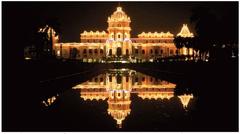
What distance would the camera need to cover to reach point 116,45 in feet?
484

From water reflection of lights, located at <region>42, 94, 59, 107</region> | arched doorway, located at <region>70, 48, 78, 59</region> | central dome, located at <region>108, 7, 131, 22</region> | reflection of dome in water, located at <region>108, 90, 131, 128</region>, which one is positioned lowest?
reflection of dome in water, located at <region>108, 90, 131, 128</region>

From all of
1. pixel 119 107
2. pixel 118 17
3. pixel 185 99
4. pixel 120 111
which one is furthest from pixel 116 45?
pixel 120 111

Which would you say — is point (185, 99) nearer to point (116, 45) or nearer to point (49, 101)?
point (49, 101)

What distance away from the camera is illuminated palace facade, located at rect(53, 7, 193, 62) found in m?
148

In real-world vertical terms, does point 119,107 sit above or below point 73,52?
below

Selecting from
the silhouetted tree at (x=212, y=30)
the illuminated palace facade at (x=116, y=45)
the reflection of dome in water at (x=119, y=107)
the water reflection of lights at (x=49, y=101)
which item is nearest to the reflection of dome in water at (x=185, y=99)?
the reflection of dome in water at (x=119, y=107)

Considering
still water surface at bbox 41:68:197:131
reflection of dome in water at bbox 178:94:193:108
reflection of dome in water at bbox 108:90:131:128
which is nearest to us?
still water surface at bbox 41:68:197:131

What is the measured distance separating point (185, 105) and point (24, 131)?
5990mm

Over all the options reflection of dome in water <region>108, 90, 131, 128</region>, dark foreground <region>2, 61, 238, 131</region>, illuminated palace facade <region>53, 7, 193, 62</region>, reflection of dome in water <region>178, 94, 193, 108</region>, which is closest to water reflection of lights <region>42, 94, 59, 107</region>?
dark foreground <region>2, 61, 238, 131</region>

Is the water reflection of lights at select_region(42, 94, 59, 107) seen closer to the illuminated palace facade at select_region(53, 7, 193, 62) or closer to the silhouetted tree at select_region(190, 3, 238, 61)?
the silhouetted tree at select_region(190, 3, 238, 61)

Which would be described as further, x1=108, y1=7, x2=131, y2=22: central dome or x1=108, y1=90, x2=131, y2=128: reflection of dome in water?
x1=108, y1=7, x2=131, y2=22: central dome

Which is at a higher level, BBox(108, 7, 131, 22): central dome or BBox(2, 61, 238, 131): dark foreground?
BBox(108, 7, 131, 22): central dome

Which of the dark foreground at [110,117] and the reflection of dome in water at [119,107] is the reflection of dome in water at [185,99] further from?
the reflection of dome in water at [119,107]

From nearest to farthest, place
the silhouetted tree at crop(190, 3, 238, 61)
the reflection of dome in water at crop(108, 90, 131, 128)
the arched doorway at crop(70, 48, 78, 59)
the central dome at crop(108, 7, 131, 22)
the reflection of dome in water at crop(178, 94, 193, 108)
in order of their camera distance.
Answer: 1. the reflection of dome in water at crop(108, 90, 131, 128)
2. the reflection of dome in water at crop(178, 94, 193, 108)
3. the silhouetted tree at crop(190, 3, 238, 61)
4. the arched doorway at crop(70, 48, 78, 59)
5. the central dome at crop(108, 7, 131, 22)
